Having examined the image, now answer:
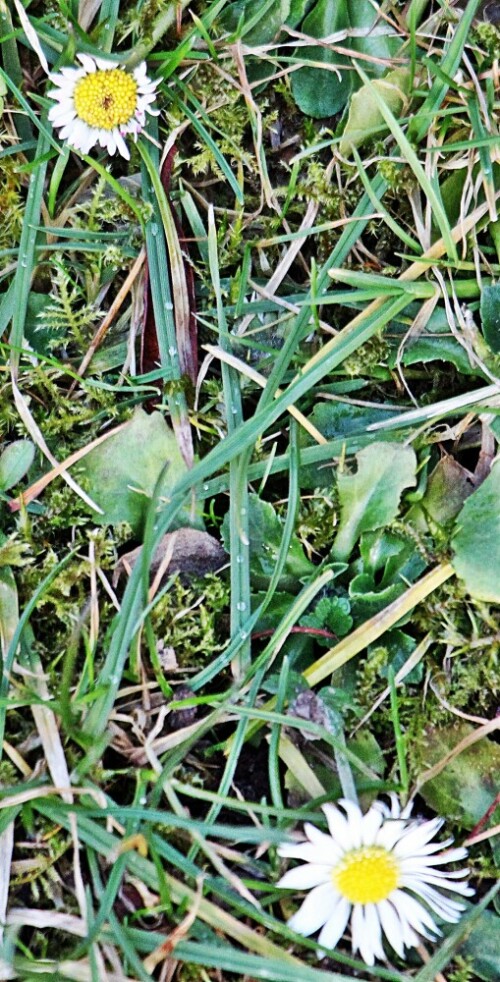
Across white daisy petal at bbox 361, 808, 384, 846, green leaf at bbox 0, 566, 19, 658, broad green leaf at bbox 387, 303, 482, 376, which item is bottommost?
white daisy petal at bbox 361, 808, 384, 846

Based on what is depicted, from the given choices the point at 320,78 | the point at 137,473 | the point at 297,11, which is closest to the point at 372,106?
the point at 320,78

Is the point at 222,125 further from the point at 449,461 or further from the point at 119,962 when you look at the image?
the point at 119,962

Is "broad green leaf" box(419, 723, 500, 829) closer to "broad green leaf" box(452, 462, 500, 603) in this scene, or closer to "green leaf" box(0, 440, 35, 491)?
"broad green leaf" box(452, 462, 500, 603)

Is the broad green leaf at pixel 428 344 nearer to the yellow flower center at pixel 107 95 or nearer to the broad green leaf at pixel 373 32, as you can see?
the broad green leaf at pixel 373 32

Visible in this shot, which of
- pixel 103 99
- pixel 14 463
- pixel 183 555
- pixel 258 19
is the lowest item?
pixel 183 555

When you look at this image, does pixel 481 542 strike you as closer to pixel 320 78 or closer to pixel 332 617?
pixel 332 617

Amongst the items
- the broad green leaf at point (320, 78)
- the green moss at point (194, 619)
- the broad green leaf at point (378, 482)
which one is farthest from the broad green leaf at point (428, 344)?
the green moss at point (194, 619)

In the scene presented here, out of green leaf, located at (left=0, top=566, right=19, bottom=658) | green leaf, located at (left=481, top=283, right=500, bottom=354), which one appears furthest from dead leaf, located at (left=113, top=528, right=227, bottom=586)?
green leaf, located at (left=481, top=283, right=500, bottom=354)
